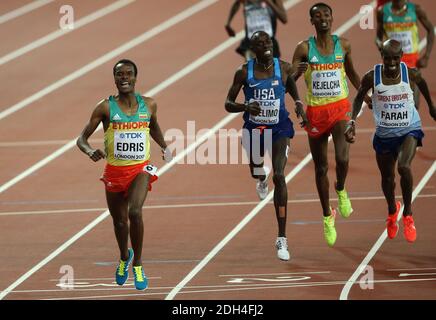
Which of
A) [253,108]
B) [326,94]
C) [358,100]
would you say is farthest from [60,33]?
[358,100]

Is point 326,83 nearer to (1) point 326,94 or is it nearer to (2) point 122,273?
(1) point 326,94

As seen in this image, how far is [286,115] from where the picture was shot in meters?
14.3

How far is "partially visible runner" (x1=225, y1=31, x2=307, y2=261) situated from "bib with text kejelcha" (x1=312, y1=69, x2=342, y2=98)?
1.89ft

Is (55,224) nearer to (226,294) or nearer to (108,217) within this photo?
(108,217)

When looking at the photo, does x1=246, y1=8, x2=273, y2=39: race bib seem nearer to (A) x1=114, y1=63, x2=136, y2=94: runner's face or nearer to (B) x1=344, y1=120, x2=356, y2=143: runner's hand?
(B) x1=344, y1=120, x2=356, y2=143: runner's hand

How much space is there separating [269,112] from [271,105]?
8 centimetres

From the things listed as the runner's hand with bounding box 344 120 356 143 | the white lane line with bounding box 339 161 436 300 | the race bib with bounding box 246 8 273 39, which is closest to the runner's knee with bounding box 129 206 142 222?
the white lane line with bounding box 339 161 436 300

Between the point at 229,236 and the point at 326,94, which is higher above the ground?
the point at 326,94

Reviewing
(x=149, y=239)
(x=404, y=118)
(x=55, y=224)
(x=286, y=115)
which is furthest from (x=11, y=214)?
(x=404, y=118)

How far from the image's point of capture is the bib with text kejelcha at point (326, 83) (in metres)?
14.7

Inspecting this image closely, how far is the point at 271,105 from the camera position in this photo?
14211mm

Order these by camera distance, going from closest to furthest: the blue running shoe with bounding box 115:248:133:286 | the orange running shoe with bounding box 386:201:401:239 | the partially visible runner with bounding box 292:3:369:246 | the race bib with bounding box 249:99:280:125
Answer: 1. the blue running shoe with bounding box 115:248:133:286
2. the race bib with bounding box 249:99:280:125
3. the orange running shoe with bounding box 386:201:401:239
4. the partially visible runner with bounding box 292:3:369:246

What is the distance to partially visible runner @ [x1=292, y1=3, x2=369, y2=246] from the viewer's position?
1473 centimetres

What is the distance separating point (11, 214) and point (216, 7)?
12183 millimetres
